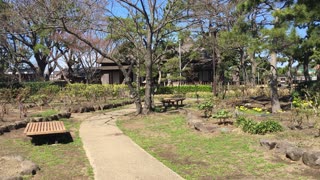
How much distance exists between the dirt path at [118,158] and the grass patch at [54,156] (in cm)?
Result: 19

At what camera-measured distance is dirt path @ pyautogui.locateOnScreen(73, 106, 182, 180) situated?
5.97 metres

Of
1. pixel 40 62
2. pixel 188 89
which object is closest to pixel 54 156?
pixel 188 89

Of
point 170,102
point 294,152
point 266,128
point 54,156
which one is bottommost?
point 54,156

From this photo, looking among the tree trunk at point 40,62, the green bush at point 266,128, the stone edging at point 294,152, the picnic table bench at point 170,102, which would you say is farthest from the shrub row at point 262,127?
the tree trunk at point 40,62

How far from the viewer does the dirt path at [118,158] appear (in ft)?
19.6

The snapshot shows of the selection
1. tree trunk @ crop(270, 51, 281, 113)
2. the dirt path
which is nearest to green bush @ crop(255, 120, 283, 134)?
the dirt path

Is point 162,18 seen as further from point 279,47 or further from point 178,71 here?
point 178,71

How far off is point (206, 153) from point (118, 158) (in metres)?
1.82

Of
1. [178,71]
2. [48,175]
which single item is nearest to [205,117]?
[48,175]

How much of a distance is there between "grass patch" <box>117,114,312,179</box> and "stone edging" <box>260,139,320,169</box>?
0.30 m

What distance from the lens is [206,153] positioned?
7395 millimetres

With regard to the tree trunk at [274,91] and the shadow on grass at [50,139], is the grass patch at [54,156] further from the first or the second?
the tree trunk at [274,91]

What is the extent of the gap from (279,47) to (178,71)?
2147 centimetres

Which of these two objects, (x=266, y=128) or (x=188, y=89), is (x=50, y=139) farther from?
(x=188, y=89)
